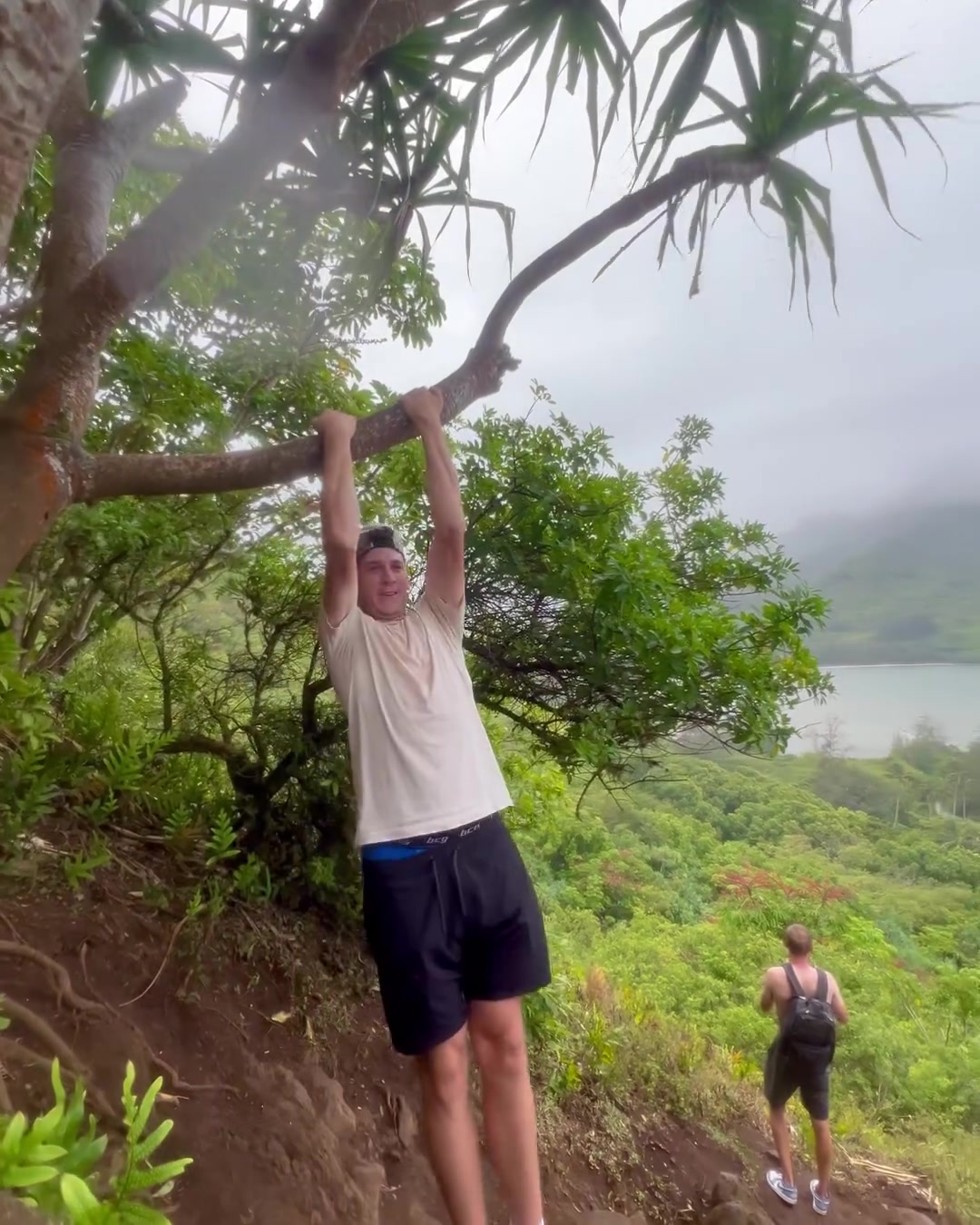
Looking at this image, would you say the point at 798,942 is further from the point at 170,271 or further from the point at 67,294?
the point at 67,294

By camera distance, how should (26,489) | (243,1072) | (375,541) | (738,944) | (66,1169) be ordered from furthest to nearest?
(738,944)
(243,1072)
(375,541)
(26,489)
(66,1169)

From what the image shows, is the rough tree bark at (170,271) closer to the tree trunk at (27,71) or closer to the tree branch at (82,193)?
the tree branch at (82,193)

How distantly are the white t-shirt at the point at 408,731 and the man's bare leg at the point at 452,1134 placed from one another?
55 centimetres

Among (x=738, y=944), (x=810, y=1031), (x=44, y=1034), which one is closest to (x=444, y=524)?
(x=44, y=1034)

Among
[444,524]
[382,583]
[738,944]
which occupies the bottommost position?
[738,944]

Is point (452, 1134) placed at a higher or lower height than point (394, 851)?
lower

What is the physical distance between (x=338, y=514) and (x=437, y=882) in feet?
3.08

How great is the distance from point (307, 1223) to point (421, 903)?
1.21m

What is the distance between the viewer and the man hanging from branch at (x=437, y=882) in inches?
67.9

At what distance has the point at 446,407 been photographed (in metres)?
1.85

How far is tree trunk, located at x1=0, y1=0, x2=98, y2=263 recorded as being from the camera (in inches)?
39.8

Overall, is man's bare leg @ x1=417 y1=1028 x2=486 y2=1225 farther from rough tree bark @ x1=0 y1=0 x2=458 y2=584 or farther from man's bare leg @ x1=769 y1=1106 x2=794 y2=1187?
man's bare leg @ x1=769 y1=1106 x2=794 y2=1187

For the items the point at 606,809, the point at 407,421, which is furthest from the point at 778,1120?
the point at 606,809

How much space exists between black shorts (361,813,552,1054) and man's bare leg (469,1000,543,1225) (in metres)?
0.05
